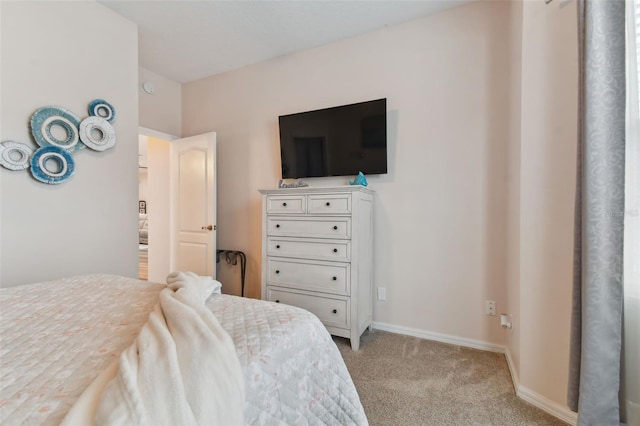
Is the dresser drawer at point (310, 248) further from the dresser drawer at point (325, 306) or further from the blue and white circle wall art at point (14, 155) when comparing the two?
the blue and white circle wall art at point (14, 155)

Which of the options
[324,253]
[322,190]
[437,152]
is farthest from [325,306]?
[437,152]

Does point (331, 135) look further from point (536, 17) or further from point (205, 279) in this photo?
point (205, 279)

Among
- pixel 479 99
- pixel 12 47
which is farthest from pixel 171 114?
pixel 479 99

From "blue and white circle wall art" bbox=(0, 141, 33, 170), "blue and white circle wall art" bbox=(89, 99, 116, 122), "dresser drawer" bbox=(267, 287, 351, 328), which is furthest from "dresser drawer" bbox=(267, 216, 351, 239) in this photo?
"blue and white circle wall art" bbox=(0, 141, 33, 170)

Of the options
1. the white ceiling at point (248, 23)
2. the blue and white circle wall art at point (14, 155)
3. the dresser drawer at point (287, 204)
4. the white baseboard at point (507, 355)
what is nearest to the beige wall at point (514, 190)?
the white baseboard at point (507, 355)

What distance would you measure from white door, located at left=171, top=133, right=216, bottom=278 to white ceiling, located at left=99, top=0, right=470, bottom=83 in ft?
2.96

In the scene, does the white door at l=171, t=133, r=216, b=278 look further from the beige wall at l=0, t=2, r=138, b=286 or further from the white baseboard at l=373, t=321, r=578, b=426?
the white baseboard at l=373, t=321, r=578, b=426

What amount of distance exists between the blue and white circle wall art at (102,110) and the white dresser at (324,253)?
143 cm

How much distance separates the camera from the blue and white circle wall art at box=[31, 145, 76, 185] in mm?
2018

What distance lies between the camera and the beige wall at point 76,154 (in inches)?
76.9

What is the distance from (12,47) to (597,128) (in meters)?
3.44

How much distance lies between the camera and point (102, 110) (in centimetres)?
239

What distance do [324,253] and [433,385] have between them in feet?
3.75

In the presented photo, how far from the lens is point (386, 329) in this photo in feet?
8.56
